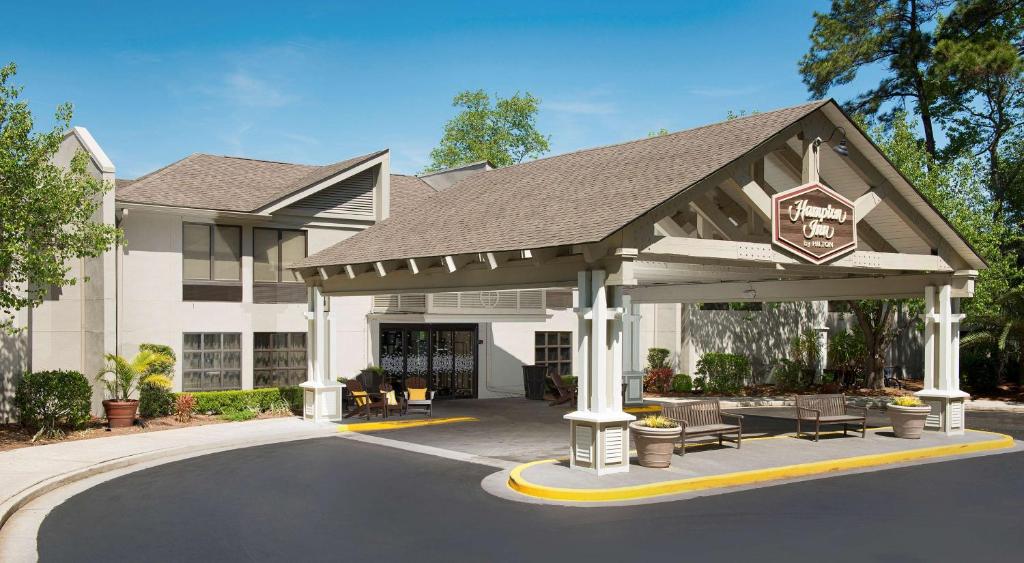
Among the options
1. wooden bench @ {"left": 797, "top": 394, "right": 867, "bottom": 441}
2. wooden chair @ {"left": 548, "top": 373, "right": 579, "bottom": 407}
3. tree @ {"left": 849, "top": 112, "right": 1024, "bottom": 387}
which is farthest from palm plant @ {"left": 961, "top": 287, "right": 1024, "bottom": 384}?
wooden chair @ {"left": 548, "top": 373, "right": 579, "bottom": 407}

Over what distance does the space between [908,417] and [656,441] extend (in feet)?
21.9

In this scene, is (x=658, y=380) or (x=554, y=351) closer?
(x=554, y=351)

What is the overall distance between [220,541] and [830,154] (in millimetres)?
12675

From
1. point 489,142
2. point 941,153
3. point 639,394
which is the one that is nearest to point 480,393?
point 639,394

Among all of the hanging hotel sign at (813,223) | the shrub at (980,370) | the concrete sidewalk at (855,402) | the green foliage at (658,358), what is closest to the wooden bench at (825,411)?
the hanging hotel sign at (813,223)

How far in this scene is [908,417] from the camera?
18359 mm

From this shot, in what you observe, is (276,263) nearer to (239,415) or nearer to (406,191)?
(239,415)

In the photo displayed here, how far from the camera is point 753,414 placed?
24641mm

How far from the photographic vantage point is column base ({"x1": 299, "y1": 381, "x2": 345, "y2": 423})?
2158 cm

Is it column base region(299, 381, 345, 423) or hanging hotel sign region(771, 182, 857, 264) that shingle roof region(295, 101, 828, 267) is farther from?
column base region(299, 381, 345, 423)

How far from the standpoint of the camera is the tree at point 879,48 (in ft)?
131

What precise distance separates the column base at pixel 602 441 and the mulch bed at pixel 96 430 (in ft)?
32.9

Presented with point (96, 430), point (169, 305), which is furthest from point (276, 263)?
point (96, 430)

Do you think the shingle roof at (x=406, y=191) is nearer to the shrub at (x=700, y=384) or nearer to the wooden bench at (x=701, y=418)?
the shrub at (x=700, y=384)
